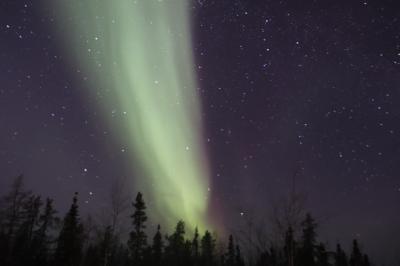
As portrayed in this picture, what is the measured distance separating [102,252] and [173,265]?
94.9 feet

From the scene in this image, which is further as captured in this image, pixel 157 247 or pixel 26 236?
pixel 157 247

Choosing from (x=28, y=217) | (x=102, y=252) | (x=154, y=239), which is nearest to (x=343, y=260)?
(x=154, y=239)

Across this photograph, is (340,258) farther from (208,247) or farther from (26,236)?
(26,236)

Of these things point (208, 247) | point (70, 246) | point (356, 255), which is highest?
point (208, 247)

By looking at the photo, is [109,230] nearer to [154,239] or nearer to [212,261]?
[154,239]

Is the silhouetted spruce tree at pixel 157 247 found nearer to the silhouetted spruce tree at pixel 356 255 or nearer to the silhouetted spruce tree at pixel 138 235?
the silhouetted spruce tree at pixel 138 235

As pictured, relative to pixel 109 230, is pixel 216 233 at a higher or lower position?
higher

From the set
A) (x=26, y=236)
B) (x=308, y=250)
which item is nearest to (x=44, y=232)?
(x=26, y=236)

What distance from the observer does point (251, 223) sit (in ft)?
114

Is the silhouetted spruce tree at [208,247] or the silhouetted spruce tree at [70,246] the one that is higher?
the silhouetted spruce tree at [208,247]

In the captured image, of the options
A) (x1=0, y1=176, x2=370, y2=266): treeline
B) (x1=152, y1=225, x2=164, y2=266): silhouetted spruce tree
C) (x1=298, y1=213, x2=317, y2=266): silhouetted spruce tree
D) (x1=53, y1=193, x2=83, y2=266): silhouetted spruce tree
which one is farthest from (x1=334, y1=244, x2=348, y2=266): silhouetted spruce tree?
(x1=53, y1=193, x2=83, y2=266): silhouetted spruce tree

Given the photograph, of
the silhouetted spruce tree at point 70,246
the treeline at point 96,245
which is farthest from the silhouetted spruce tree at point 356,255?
the silhouetted spruce tree at point 70,246

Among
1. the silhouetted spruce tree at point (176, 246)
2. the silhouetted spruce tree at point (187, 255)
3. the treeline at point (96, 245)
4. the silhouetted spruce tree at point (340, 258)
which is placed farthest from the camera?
the silhouetted spruce tree at point (340, 258)

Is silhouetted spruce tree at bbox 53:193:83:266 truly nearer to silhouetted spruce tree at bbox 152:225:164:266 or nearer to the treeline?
the treeline
